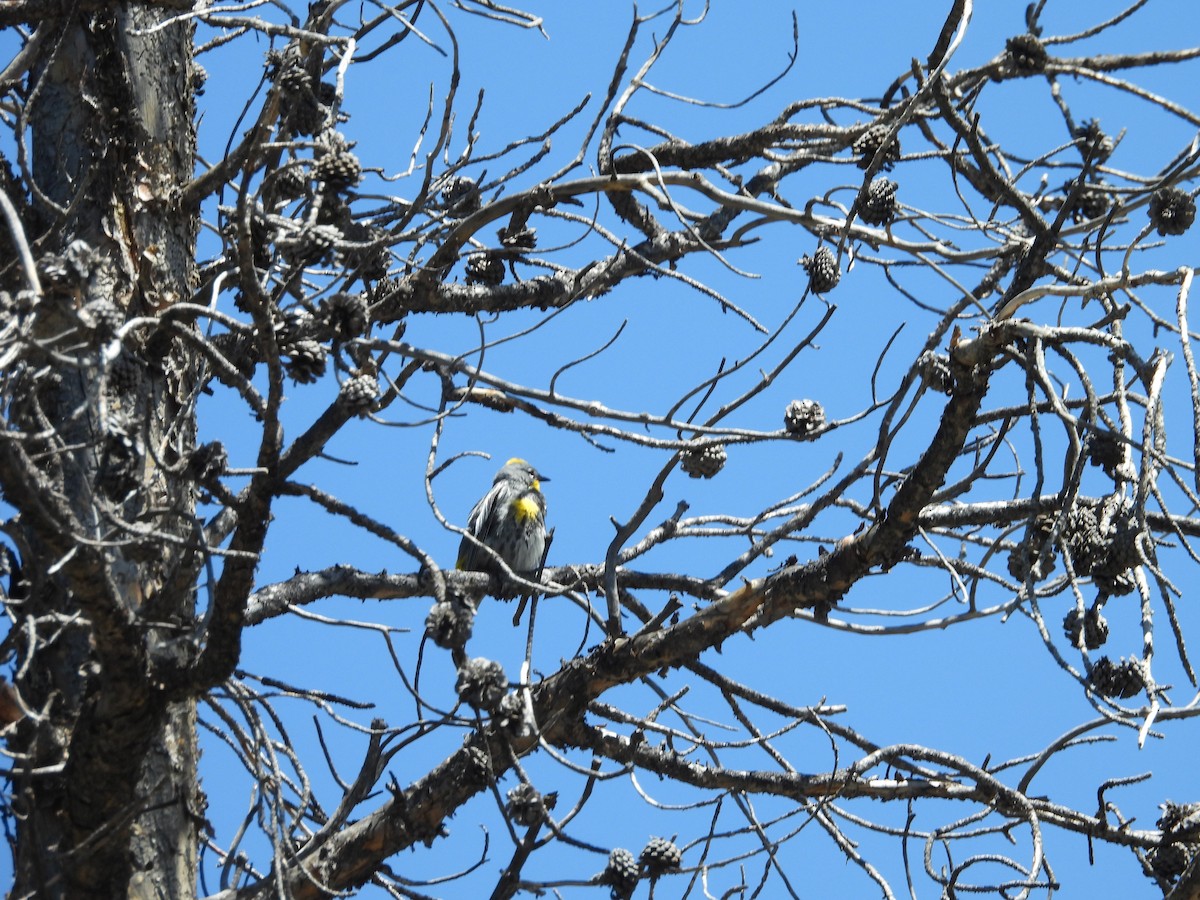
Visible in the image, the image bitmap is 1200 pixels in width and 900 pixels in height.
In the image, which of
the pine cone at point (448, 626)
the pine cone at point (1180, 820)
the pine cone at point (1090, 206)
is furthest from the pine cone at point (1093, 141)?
the pine cone at point (448, 626)

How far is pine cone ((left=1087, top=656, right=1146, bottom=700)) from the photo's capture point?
2920 mm

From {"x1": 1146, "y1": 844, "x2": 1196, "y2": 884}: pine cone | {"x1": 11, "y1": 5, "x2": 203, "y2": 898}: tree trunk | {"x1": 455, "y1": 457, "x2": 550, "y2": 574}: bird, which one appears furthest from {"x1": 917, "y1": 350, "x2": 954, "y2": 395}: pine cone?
{"x1": 455, "y1": 457, "x2": 550, "y2": 574}: bird

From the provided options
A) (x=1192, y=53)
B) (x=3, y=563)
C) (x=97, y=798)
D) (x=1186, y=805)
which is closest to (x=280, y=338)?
(x=3, y=563)

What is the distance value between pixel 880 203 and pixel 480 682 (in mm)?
1992

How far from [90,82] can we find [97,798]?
A: 2.14m

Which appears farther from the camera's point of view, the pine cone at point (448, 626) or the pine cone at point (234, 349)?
the pine cone at point (234, 349)

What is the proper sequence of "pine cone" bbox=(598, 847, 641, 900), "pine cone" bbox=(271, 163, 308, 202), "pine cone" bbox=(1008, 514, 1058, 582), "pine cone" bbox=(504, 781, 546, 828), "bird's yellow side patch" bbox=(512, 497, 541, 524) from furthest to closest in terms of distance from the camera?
"bird's yellow side patch" bbox=(512, 497, 541, 524) → "pine cone" bbox=(271, 163, 308, 202) → "pine cone" bbox=(598, 847, 641, 900) → "pine cone" bbox=(1008, 514, 1058, 582) → "pine cone" bbox=(504, 781, 546, 828)

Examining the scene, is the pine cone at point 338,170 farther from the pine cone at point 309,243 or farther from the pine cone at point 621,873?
the pine cone at point 621,873

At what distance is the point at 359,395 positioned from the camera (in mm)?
2912

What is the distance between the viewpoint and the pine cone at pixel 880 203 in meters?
Answer: 3.80

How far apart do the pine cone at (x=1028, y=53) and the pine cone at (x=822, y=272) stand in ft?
2.59

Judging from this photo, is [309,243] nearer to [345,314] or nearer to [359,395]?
[345,314]

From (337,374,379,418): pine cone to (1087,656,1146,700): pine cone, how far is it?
172 cm

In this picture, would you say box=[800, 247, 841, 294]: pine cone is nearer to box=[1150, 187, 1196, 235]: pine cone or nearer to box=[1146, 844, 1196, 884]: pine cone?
box=[1150, 187, 1196, 235]: pine cone
